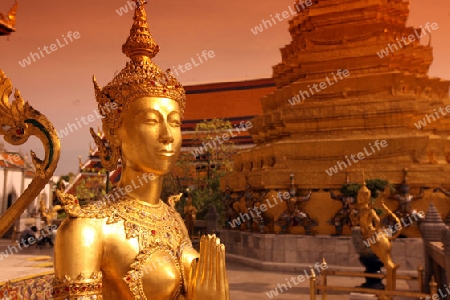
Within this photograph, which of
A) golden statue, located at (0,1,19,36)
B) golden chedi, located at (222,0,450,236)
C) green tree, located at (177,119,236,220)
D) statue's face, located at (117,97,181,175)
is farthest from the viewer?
green tree, located at (177,119,236,220)

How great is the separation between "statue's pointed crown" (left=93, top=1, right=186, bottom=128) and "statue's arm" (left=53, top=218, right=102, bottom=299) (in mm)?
788

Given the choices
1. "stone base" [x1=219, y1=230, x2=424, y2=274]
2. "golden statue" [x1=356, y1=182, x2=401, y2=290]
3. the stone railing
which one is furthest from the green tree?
"golden statue" [x1=356, y1=182, x2=401, y2=290]

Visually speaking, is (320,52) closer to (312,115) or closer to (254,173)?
(312,115)

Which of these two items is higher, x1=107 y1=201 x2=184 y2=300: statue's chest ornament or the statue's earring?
the statue's earring

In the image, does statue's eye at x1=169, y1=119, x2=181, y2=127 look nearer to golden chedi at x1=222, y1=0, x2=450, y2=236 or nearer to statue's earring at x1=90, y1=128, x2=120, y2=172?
statue's earring at x1=90, y1=128, x2=120, y2=172

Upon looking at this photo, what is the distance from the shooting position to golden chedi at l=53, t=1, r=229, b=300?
8.47 ft

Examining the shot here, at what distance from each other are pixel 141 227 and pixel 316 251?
31.6 ft

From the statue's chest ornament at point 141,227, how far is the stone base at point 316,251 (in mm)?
8952

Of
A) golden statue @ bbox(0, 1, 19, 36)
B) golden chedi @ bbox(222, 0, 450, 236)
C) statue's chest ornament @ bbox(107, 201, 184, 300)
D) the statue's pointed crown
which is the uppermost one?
golden statue @ bbox(0, 1, 19, 36)

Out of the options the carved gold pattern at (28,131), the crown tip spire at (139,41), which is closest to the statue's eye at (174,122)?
the crown tip spire at (139,41)

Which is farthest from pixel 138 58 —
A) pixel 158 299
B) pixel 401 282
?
pixel 401 282

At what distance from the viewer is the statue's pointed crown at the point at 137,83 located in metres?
2.97

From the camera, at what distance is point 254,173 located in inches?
542

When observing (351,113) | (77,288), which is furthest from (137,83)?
(351,113)
